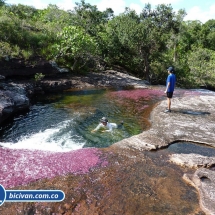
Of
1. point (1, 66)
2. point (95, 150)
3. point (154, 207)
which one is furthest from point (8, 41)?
point (154, 207)

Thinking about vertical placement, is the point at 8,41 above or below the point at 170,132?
above

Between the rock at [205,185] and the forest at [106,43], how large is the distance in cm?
1958

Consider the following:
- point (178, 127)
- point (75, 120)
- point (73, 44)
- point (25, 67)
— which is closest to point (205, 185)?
point (178, 127)

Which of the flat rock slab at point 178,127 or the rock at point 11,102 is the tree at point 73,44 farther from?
the flat rock slab at point 178,127

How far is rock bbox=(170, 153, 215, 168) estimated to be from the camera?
8656mm

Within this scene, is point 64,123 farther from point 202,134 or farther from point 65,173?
point 202,134

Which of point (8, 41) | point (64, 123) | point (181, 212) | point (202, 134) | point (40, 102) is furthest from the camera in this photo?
point (8, 41)

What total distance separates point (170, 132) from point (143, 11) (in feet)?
75.6

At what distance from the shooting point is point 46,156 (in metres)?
8.99

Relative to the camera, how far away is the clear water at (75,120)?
11211mm

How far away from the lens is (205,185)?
7348 millimetres

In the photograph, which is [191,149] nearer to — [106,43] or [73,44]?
[73,44]

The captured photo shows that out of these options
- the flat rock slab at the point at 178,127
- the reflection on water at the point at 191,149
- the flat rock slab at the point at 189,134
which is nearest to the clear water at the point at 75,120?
the flat rock slab at the point at 178,127

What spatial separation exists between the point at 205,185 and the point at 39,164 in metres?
6.05
